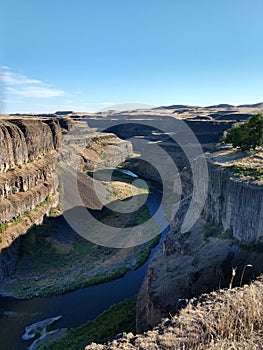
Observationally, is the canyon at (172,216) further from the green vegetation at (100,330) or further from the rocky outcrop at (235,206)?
the green vegetation at (100,330)

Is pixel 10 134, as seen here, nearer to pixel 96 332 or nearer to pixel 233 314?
pixel 96 332

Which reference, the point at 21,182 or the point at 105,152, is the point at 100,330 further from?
the point at 105,152

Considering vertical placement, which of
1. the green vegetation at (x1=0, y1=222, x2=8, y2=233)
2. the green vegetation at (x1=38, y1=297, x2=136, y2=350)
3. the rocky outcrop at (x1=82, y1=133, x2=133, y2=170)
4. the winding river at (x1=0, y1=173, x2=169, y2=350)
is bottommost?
the winding river at (x1=0, y1=173, x2=169, y2=350)

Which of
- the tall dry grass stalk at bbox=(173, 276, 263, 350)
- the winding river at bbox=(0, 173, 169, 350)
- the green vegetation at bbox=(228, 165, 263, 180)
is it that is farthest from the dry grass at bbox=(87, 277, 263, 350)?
the winding river at bbox=(0, 173, 169, 350)

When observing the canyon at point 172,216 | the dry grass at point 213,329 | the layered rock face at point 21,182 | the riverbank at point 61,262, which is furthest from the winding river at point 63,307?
the dry grass at point 213,329

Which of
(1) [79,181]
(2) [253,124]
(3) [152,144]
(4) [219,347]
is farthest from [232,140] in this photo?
(3) [152,144]

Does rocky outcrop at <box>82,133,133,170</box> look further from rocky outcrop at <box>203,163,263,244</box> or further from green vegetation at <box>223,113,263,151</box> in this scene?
rocky outcrop at <box>203,163,263,244</box>
